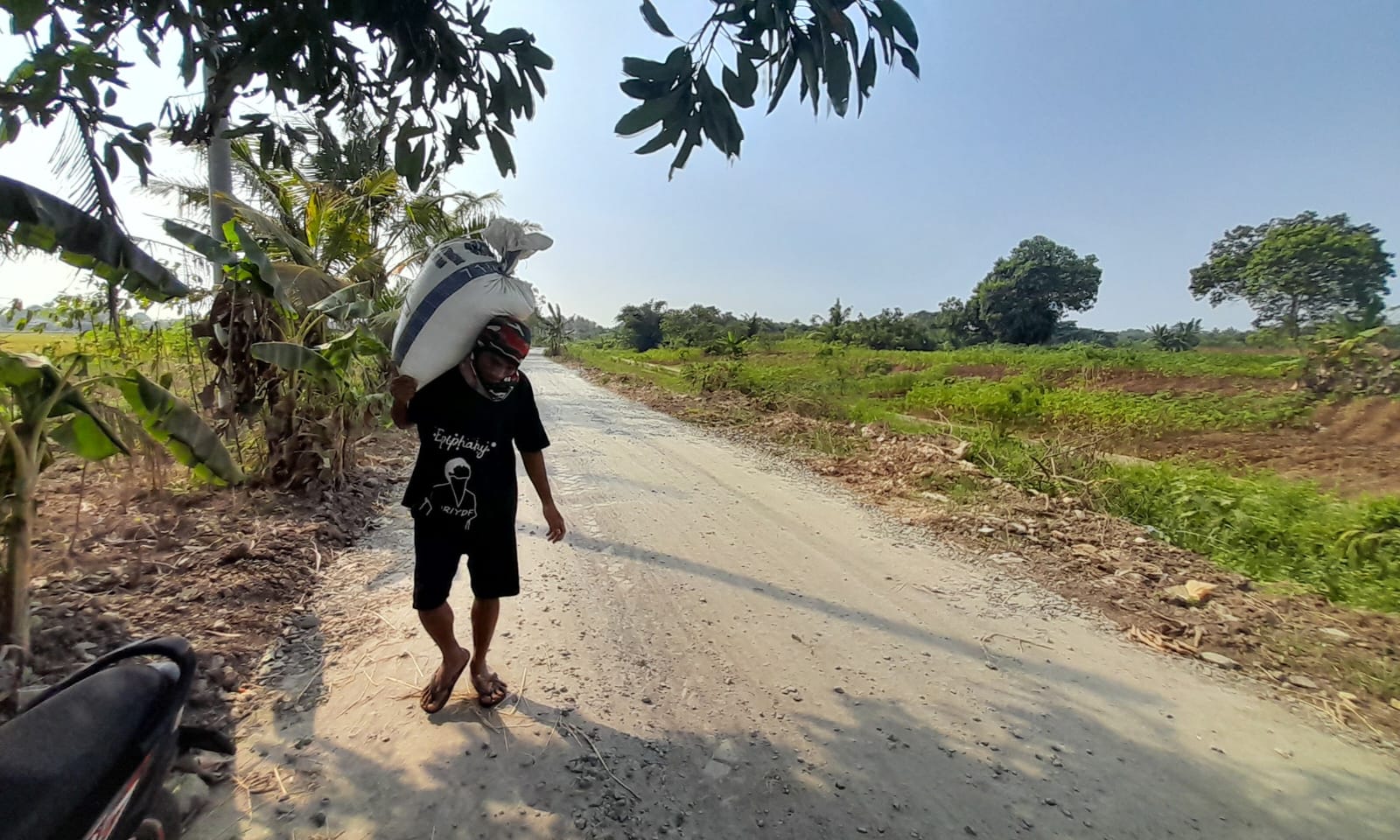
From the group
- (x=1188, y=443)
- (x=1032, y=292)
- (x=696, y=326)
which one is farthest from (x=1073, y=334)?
(x=1188, y=443)

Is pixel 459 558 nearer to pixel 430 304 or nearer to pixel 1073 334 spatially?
pixel 430 304

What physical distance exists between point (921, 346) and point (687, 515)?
4345 cm

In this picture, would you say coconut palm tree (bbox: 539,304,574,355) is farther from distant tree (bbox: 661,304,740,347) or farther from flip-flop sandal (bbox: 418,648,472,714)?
flip-flop sandal (bbox: 418,648,472,714)

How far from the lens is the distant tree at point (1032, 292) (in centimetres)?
5372

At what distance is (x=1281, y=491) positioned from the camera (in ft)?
18.6

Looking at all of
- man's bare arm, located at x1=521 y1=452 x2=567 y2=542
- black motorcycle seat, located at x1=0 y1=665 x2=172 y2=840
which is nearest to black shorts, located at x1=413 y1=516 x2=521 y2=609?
man's bare arm, located at x1=521 y1=452 x2=567 y2=542

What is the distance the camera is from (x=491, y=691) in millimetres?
2635

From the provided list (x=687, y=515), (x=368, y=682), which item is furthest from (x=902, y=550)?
(x=368, y=682)

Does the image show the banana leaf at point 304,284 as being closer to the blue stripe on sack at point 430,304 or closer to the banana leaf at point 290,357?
the banana leaf at point 290,357

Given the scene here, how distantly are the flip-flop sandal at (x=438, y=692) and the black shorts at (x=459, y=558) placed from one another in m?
0.33

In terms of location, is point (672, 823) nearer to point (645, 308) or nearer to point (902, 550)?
point (902, 550)

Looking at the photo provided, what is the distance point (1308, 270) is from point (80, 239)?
39893mm

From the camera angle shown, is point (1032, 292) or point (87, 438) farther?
point (1032, 292)

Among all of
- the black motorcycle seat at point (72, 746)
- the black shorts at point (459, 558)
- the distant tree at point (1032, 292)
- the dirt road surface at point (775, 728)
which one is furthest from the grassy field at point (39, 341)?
the distant tree at point (1032, 292)
